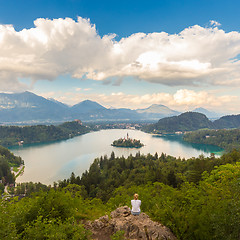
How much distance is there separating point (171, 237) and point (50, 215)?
991 centimetres

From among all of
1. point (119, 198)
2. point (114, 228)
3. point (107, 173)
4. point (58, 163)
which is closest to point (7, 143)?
Result: point (58, 163)

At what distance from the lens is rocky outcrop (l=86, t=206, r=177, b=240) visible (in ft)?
39.9

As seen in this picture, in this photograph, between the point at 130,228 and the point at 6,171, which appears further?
the point at 6,171

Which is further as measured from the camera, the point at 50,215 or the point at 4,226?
the point at 50,215

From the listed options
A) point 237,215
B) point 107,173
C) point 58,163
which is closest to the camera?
point 237,215

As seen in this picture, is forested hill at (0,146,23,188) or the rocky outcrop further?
forested hill at (0,146,23,188)

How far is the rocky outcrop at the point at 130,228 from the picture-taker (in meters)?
12.2

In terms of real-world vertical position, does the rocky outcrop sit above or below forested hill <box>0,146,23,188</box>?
above

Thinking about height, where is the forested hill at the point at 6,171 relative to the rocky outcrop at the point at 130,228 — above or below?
below

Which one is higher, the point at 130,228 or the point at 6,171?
the point at 130,228

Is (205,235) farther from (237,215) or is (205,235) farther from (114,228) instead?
(114,228)

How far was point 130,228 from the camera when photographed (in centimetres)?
1271

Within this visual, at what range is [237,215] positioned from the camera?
10.3 metres

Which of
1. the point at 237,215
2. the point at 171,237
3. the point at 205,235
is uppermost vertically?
the point at 237,215
